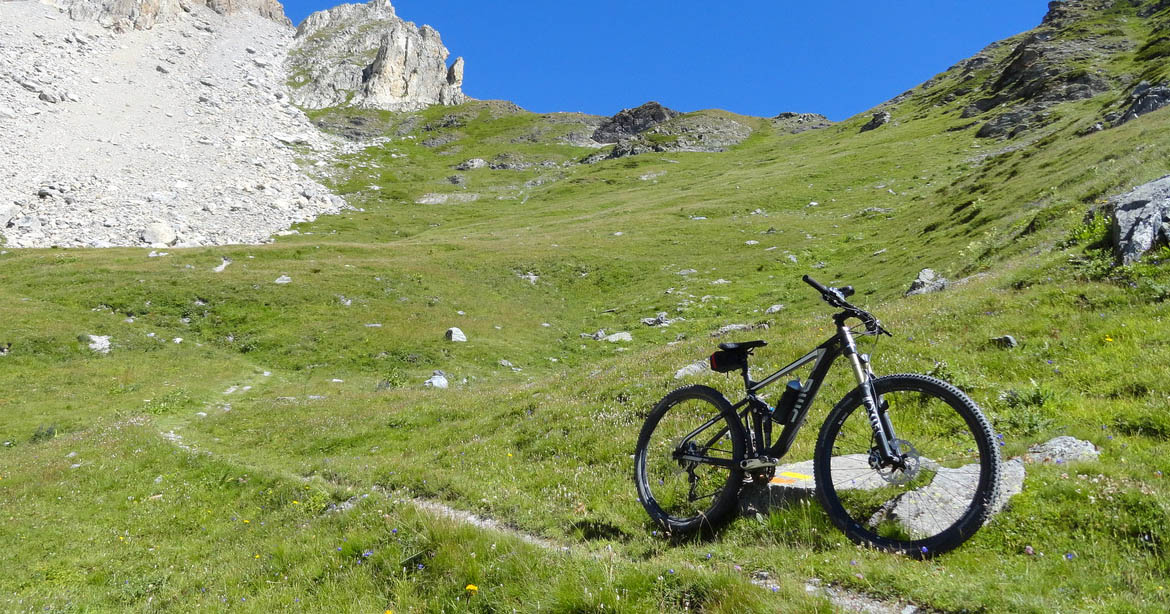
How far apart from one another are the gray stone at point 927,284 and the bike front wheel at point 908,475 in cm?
1915

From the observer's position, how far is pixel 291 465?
635 inches

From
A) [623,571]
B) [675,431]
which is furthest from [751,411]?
[623,571]

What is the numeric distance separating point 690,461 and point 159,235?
91.9 m

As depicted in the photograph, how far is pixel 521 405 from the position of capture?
17.3 m

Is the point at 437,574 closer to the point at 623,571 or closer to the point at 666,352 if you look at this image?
the point at 623,571

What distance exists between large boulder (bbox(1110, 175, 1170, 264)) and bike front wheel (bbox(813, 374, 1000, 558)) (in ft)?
38.2

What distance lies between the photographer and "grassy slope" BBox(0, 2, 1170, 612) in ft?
19.0

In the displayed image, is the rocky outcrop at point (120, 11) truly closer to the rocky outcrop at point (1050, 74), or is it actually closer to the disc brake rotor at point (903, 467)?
the rocky outcrop at point (1050, 74)

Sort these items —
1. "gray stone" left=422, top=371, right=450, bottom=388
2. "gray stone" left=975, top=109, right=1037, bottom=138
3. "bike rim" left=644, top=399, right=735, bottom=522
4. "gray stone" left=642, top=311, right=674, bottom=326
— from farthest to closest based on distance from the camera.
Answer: "gray stone" left=975, top=109, right=1037, bottom=138
"gray stone" left=642, top=311, right=674, bottom=326
"gray stone" left=422, top=371, right=450, bottom=388
"bike rim" left=644, top=399, right=735, bottom=522

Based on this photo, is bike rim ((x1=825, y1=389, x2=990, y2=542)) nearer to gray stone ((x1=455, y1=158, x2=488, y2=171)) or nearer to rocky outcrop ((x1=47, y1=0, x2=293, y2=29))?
gray stone ((x1=455, y1=158, x2=488, y2=171))

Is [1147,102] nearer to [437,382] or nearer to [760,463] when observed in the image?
[437,382]

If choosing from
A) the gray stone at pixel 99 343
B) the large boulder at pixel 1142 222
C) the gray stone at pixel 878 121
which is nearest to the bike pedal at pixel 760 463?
the large boulder at pixel 1142 222

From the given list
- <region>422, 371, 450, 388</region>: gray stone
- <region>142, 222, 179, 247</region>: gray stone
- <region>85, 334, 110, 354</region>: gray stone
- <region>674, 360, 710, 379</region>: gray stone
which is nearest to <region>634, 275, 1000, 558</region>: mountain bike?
<region>674, 360, 710, 379</region>: gray stone

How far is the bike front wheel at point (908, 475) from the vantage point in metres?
5.39
